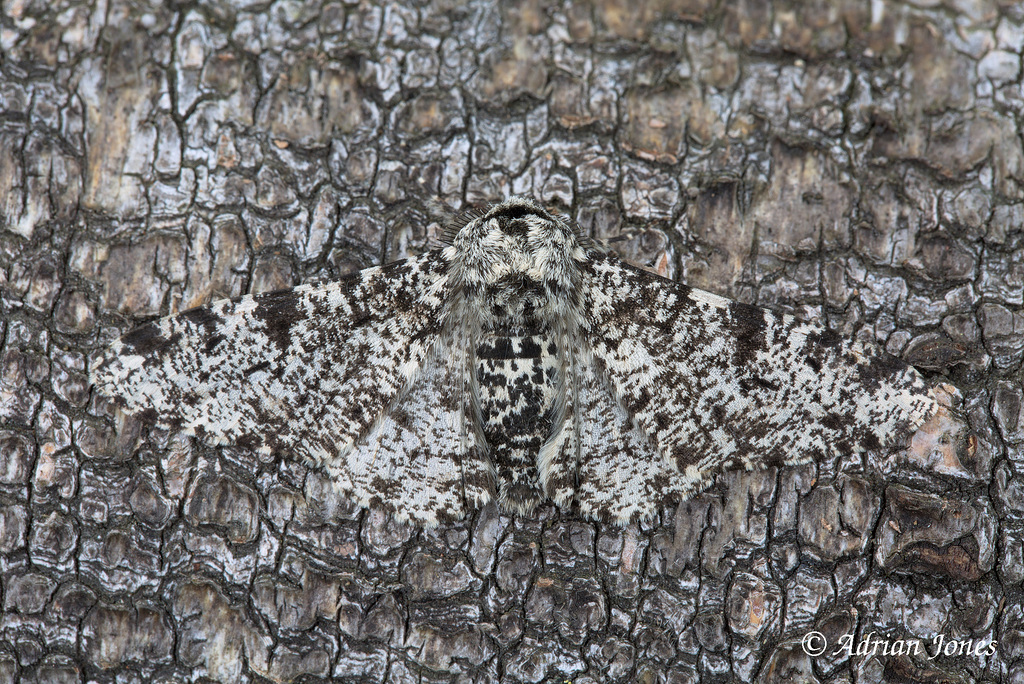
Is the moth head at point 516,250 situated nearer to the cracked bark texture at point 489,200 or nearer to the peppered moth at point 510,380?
the peppered moth at point 510,380

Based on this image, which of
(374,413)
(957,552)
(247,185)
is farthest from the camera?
(247,185)

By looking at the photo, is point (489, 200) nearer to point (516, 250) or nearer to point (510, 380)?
point (516, 250)

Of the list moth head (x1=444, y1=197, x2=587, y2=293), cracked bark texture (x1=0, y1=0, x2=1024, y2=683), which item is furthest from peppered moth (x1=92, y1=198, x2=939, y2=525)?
cracked bark texture (x1=0, y1=0, x2=1024, y2=683)

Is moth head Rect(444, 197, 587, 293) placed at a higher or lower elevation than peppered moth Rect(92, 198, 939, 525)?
higher

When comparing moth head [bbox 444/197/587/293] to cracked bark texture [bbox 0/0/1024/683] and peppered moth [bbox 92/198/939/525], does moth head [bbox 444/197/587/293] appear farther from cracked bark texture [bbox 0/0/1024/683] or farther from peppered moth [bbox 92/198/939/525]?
cracked bark texture [bbox 0/0/1024/683]

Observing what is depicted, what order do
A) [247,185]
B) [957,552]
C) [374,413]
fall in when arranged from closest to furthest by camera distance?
[957,552] → [374,413] → [247,185]

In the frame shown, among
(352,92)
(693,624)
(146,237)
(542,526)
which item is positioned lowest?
(693,624)

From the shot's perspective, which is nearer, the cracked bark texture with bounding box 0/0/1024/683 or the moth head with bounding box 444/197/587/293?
the cracked bark texture with bounding box 0/0/1024/683

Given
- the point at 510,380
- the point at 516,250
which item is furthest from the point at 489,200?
the point at 510,380

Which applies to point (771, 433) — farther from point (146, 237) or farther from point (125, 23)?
point (125, 23)

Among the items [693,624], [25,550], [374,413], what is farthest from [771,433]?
[25,550]
